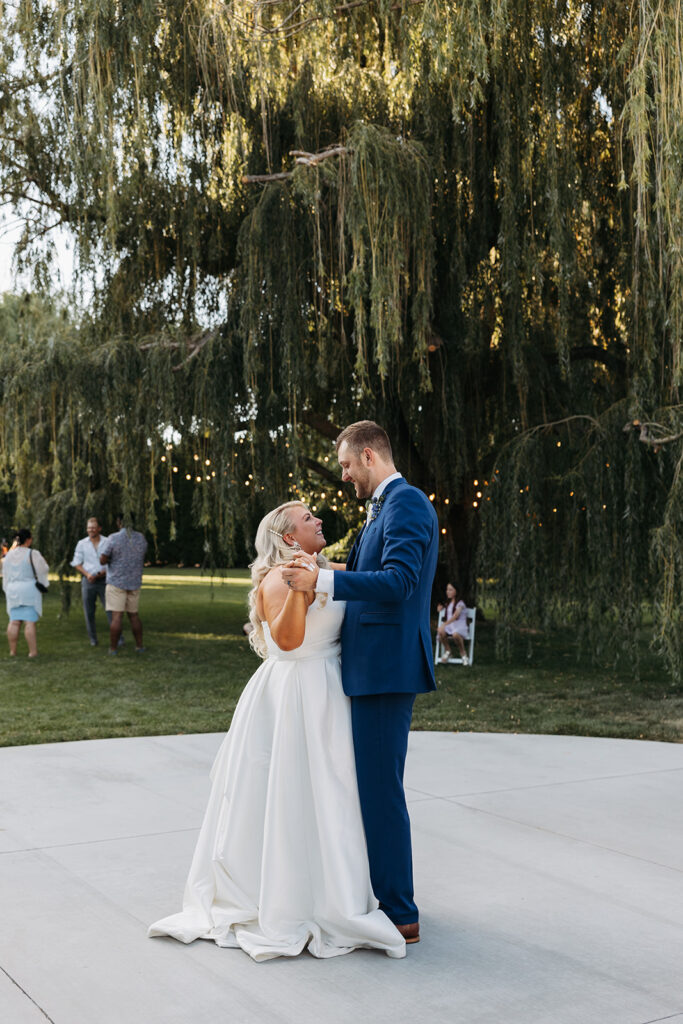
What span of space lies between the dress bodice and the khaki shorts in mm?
8544

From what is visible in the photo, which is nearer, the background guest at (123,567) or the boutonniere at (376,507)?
the boutonniere at (376,507)

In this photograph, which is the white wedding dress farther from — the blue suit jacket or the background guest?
the background guest

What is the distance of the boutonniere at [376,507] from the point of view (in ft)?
12.0

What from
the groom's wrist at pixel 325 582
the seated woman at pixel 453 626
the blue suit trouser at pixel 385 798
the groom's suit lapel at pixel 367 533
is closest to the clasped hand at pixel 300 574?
the groom's wrist at pixel 325 582

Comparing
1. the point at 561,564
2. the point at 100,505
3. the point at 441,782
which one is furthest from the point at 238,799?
the point at 100,505

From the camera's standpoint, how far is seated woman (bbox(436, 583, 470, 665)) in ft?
38.7

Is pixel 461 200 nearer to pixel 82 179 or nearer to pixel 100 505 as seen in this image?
pixel 82 179

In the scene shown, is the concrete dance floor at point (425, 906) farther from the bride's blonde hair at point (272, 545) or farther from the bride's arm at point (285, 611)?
the bride's blonde hair at point (272, 545)

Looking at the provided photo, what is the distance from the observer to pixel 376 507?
Result: 368 cm

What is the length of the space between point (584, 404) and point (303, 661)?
728 cm

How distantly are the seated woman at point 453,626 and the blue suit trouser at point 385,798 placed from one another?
8286 mm

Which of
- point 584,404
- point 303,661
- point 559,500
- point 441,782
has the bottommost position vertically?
point 441,782

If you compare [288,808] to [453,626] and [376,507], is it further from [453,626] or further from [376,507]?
[453,626]

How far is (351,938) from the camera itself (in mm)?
3404
